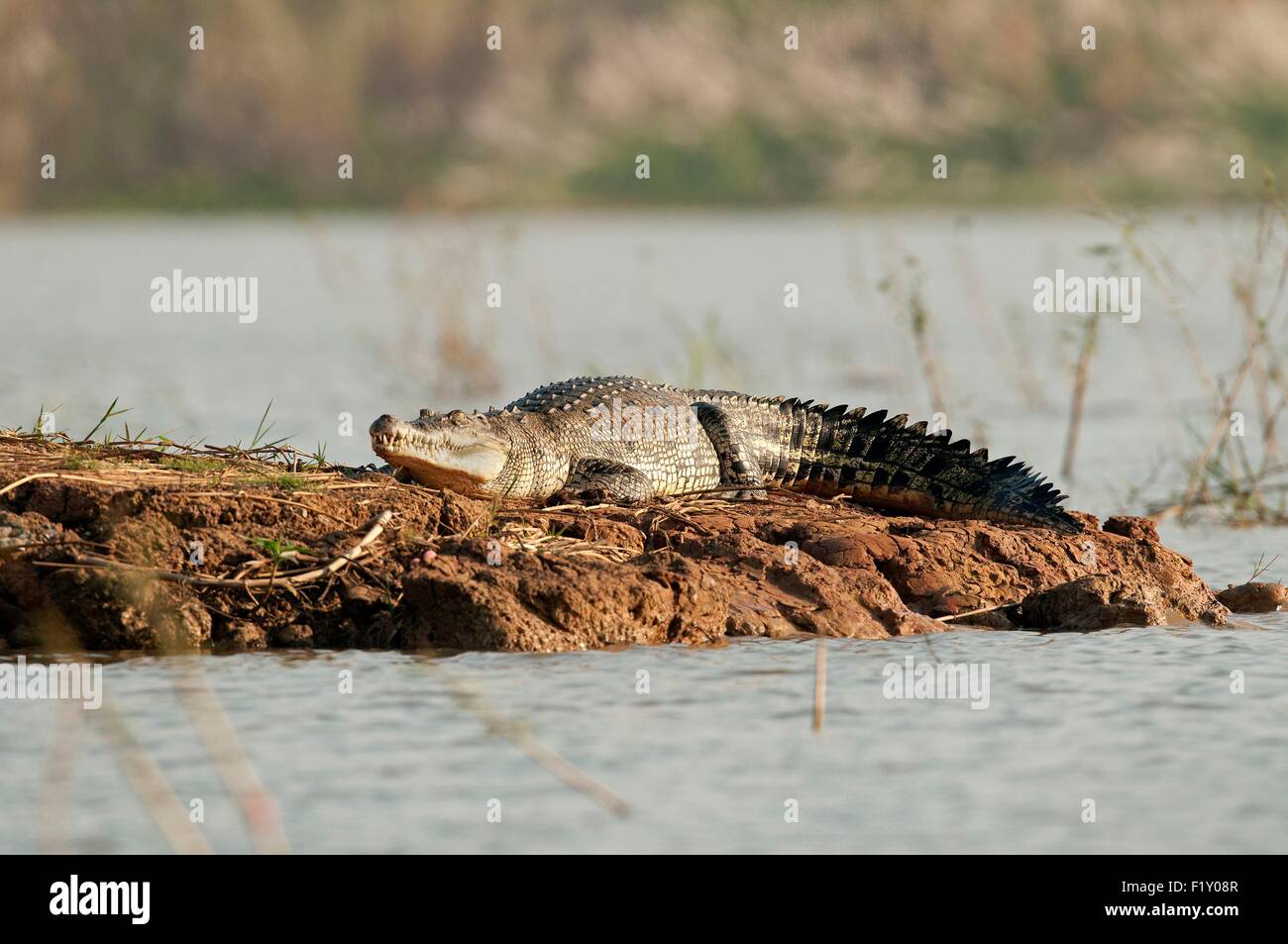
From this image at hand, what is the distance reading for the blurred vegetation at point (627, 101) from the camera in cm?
7988

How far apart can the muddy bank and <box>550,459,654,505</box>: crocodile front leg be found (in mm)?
356

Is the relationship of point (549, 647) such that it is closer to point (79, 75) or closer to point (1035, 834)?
point (1035, 834)

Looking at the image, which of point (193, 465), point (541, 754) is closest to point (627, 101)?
point (193, 465)

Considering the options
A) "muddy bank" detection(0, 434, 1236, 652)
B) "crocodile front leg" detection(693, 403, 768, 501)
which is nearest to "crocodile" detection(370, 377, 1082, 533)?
"crocodile front leg" detection(693, 403, 768, 501)

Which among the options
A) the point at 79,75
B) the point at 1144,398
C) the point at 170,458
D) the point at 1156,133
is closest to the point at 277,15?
the point at 79,75

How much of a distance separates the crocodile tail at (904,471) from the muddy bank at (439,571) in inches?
21.5

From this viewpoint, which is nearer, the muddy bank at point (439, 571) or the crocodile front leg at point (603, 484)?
the muddy bank at point (439, 571)

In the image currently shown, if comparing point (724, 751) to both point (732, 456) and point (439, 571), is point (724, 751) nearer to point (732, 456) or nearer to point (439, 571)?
point (439, 571)

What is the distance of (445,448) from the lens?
31.9 ft

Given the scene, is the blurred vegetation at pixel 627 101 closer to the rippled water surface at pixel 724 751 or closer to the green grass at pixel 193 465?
the green grass at pixel 193 465

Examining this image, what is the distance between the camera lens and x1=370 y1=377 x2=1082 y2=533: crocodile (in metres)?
10.2

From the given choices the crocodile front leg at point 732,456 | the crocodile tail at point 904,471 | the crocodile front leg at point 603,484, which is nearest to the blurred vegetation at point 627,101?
the crocodile tail at point 904,471

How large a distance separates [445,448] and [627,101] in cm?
8445

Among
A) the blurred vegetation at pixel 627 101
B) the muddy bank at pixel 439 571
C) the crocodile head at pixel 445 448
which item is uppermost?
the blurred vegetation at pixel 627 101
